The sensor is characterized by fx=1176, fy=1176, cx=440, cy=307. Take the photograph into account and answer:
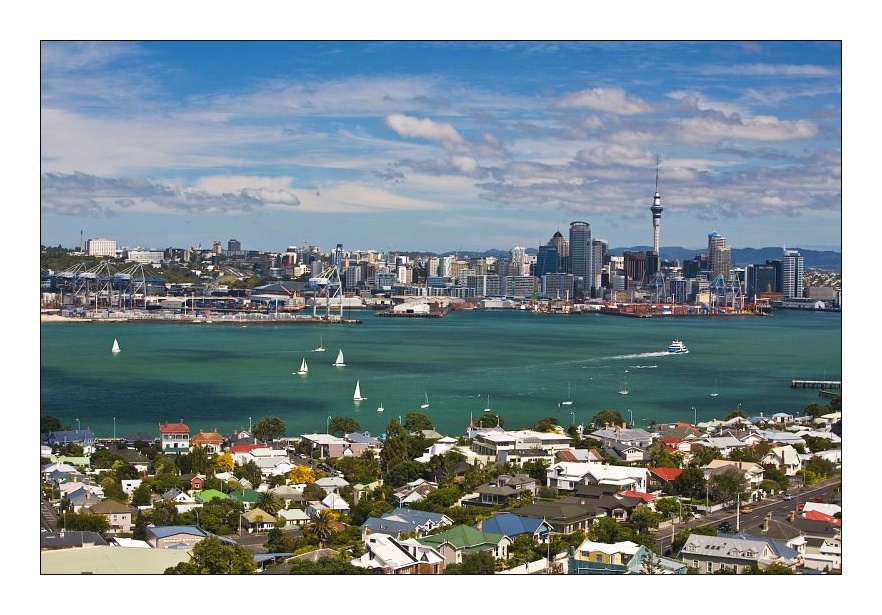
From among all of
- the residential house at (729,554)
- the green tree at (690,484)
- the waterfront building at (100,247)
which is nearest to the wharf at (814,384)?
the green tree at (690,484)

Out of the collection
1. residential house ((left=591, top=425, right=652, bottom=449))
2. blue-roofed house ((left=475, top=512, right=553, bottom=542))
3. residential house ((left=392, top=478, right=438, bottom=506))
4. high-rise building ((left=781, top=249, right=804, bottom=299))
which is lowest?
residential house ((left=392, top=478, right=438, bottom=506))

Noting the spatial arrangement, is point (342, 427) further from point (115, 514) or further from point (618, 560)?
point (618, 560)

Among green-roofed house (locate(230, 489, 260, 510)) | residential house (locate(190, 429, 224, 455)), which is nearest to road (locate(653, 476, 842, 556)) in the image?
green-roofed house (locate(230, 489, 260, 510))

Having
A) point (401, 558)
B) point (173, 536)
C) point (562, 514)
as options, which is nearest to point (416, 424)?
point (562, 514)

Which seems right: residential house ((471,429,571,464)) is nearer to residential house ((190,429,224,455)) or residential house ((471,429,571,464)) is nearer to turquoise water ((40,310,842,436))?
turquoise water ((40,310,842,436))

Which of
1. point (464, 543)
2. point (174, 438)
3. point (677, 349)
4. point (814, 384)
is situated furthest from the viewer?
point (677, 349)

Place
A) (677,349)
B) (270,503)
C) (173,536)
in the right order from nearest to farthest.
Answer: (173,536) → (270,503) → (677,349)
